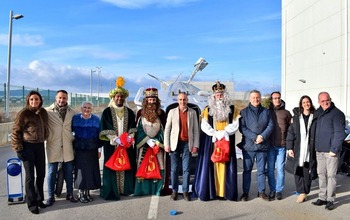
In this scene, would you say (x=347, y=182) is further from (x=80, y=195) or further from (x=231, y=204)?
(x=80, y=195)

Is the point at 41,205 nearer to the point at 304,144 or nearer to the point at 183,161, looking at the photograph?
the point at 183,161

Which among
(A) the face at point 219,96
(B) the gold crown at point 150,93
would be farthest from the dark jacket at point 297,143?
(B) the gold crown at point 150,93

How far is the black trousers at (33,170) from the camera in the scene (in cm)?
547

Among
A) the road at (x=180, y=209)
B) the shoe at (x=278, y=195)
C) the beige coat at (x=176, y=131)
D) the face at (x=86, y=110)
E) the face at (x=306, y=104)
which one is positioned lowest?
the road at (x=180, y=209)

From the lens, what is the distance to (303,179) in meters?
6.21

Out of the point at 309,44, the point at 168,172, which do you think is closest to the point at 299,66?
the point at 309,44

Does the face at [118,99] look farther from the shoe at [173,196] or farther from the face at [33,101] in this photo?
the shoe at [173,196]

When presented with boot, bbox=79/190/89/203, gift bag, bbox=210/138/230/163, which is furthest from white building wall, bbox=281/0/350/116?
boot, bbox=79/190/89/203

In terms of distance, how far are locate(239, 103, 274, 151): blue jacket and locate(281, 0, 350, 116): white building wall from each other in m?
16.8

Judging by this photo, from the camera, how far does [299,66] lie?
1112 inches

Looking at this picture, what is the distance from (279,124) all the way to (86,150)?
335 centimetres

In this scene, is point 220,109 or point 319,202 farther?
point 220,109

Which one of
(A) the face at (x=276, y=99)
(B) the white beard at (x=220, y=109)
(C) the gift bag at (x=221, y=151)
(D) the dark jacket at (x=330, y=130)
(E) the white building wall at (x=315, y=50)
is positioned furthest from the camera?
(E) the white building wall at (x=315, y=50)

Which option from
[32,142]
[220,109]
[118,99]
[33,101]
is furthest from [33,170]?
[220,109]
